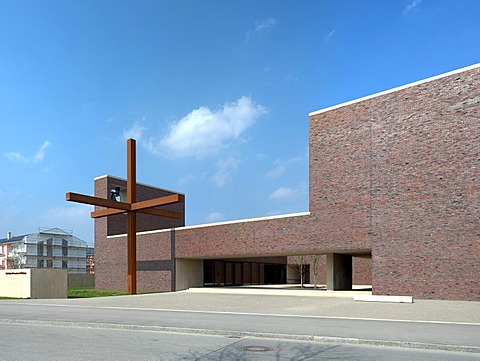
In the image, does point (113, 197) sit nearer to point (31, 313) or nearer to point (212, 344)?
point (31, 313)

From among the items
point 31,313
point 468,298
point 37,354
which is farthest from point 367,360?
point 468,298

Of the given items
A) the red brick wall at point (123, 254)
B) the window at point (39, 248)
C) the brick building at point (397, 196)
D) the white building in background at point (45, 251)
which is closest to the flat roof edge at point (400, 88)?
the brick building at point (397, 196)

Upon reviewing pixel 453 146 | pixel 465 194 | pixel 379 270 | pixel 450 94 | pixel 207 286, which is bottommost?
pixel 207 286

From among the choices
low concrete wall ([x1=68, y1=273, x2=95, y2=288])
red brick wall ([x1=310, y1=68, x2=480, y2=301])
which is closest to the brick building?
red brick wall ([x1=310, y1=68, x2=480, y2=301])

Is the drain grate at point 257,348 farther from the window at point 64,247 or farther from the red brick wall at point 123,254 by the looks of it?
the window at point 64,247

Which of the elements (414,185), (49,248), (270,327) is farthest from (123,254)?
(49,248)

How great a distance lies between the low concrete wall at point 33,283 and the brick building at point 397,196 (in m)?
11.1

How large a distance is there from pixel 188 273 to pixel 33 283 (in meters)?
12.9

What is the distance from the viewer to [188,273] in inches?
1604

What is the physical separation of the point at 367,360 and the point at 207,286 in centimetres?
3377

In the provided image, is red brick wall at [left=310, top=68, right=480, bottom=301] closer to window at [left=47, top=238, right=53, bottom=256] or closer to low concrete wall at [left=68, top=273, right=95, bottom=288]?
low concrete wall at [left=68, top=273, right=95, bottom=288]

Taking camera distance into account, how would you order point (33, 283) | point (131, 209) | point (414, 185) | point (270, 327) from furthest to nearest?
point (131, 209) < point (33, 283) < point (414, 185) < point (270, 327)

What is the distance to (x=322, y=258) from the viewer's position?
4850cm

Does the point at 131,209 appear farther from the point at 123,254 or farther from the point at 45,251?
the point at 45,251
